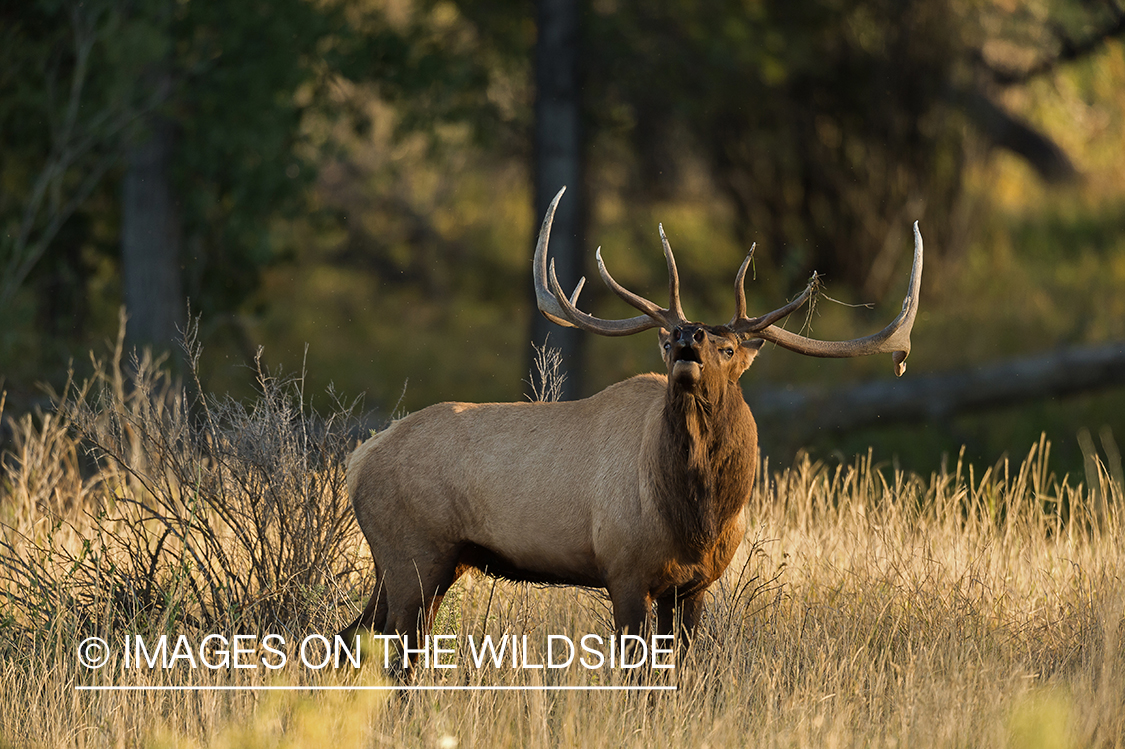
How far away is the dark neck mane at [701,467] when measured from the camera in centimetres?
448

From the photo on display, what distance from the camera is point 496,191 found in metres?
21.2

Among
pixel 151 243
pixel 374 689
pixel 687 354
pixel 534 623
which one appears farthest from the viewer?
pixel 151 243

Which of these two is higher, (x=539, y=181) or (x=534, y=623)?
(x=539, y=181)

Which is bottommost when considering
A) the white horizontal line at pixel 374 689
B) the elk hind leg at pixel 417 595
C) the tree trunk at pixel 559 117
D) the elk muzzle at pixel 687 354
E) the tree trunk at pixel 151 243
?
the white horizontal line at pixel 374 689

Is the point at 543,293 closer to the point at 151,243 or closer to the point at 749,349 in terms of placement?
the point at 749,349

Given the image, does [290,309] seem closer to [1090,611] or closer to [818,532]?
[818,532]

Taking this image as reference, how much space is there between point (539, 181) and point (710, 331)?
8.05m

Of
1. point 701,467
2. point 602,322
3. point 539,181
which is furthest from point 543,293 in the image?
point 539,181

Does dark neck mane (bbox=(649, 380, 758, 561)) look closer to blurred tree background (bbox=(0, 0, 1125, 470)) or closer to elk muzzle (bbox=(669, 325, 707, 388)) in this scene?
elk muzzle (bbox=(669, 325, 707, 388))

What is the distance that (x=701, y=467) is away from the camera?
178 inches

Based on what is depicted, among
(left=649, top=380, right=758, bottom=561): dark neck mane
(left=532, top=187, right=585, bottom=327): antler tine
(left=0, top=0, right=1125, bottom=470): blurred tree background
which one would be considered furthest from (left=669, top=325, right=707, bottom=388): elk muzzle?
(left=0, top=0, right=1125, bottom=470): blurred tree background

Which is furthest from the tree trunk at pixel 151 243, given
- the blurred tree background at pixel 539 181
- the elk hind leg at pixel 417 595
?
the elk hind leg at pixel 417 595

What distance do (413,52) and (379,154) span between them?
777cm

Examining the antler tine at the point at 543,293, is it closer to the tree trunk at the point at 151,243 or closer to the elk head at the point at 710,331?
the elk head at the point at 710,331
